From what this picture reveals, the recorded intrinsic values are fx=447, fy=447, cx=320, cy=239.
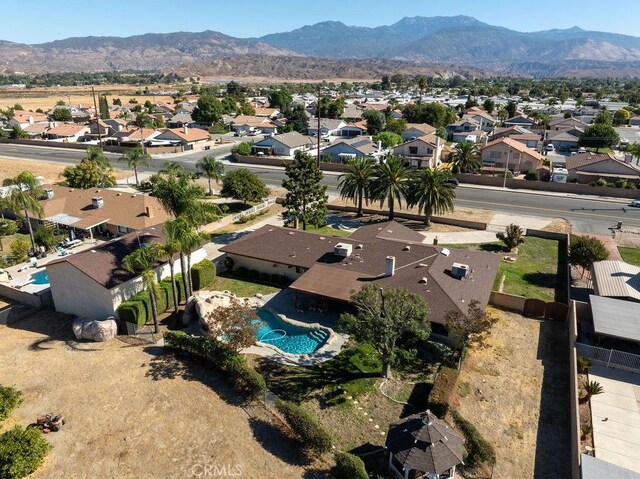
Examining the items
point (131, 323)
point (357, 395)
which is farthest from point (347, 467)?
point (131, 323)

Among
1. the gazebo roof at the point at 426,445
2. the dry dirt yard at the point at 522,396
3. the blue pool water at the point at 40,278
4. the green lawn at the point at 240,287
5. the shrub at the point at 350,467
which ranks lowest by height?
the green lawn at the point at 240,287

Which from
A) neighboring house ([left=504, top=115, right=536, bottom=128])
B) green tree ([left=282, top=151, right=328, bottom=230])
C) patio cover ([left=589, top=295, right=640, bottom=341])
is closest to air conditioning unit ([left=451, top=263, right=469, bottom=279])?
patio cover ([left=589, top=295, right=640, bottom=341])

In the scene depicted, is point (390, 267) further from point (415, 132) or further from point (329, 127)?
point (329, 127)

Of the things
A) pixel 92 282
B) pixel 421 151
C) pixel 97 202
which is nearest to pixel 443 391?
pixel 92 282

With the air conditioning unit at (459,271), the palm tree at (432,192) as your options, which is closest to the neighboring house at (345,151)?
the palm tree at (432,192)

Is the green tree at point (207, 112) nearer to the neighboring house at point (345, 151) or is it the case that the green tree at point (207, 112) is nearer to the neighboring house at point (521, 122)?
the neighboring house at point (345, 151)

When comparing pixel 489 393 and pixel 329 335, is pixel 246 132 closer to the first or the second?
pixel 329 335
